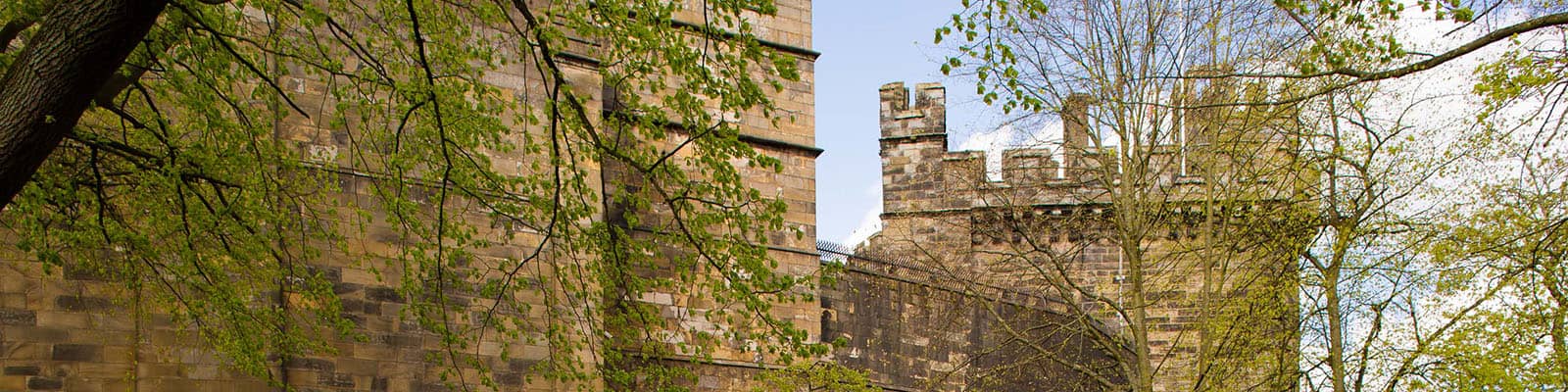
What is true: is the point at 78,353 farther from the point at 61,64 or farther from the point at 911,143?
the point at 911,143

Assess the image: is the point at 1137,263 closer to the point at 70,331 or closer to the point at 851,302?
the point at 851,302

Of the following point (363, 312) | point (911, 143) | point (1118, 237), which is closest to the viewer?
point (363, 312)

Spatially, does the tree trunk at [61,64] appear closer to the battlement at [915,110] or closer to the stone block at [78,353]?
the stone block at [78,353]

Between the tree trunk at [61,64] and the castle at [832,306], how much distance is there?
8.75ft

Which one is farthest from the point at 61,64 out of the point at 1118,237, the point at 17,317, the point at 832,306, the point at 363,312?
the point at 1118,237

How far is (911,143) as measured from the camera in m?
18.8

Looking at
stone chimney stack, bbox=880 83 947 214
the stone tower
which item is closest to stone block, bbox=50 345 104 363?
the stone tower

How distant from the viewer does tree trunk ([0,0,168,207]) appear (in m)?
5.61

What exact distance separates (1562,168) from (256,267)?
866 centimetres

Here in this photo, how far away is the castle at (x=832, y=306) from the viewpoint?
988 centimetres

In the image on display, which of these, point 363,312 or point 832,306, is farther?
point 832,306

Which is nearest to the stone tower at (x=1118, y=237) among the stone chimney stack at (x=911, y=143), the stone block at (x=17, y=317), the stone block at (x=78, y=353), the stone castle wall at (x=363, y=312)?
the stone chimney stack at (x=911, y=143)

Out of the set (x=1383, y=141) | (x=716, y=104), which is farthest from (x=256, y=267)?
(x=1383, y=141)

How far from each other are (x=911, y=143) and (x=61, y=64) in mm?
13784
